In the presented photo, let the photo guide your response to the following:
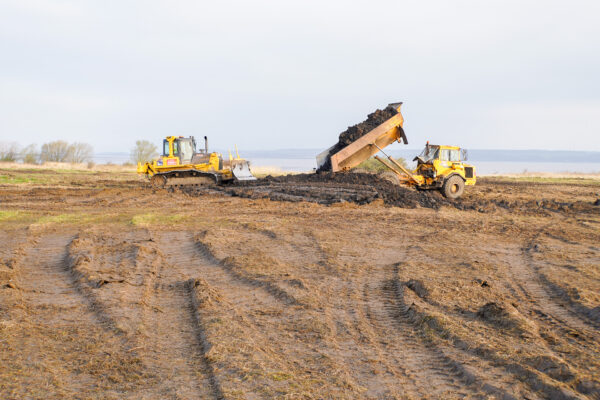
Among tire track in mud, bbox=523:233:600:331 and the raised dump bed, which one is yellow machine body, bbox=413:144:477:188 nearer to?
the raised dump bed

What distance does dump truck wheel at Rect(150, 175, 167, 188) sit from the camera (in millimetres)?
25594

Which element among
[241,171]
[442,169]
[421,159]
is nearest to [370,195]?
[421,159]

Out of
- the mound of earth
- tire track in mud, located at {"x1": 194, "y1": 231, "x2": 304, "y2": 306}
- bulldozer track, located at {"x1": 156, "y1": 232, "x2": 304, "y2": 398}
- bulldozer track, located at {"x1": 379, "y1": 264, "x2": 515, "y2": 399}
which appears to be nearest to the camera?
bulldozer track, located at {"x1": 379, "y1": 264, "x2": 515, "y2": 399}

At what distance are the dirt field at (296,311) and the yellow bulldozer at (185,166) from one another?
456 inches

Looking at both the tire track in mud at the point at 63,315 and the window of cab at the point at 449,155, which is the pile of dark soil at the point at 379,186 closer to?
A: the window of cab at the point at 449,155

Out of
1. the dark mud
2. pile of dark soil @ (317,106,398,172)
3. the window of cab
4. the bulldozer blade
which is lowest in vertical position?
the dark mud

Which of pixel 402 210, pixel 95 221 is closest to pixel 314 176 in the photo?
pixel 402 210

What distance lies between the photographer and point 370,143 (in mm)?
21359

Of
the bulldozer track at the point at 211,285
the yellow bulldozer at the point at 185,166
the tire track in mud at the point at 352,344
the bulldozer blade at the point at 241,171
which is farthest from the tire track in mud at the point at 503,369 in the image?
the bulldozer blade at the point at 241,171

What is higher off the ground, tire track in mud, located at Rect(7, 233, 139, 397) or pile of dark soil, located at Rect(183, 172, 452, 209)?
pile of dark soil, located at Rect(183, 172, 452, 209)

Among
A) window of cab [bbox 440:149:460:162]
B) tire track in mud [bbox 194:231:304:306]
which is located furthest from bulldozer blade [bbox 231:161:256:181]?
tire track in mud [bbox 194:231:304:306]

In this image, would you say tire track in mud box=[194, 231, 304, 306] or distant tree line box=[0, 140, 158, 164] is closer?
tire track in mud box=[194, 231, 304, 306]

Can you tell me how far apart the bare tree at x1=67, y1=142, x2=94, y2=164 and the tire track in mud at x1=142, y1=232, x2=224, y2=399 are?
58144 millimetres

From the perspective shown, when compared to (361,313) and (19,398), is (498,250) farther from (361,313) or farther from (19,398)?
(19,398)
